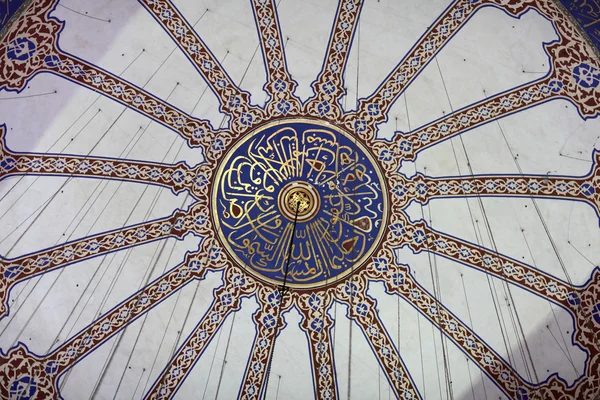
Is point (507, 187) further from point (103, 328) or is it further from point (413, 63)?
point (103, 328)

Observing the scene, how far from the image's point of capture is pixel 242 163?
9.88m

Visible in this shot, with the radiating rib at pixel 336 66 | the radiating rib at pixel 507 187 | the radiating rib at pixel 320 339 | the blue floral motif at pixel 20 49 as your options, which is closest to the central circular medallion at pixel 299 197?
the radiating rib at pixel 336 66

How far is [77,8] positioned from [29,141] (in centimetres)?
188

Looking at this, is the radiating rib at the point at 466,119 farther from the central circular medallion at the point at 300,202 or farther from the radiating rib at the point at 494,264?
the radiating rib at the point at 494,264

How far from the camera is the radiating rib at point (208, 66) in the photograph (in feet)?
29.5

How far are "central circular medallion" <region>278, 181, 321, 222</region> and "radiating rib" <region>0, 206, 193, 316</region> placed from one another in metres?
1.44

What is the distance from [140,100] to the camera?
939 centimetres

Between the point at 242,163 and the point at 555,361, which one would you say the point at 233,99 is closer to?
the point at 242,163

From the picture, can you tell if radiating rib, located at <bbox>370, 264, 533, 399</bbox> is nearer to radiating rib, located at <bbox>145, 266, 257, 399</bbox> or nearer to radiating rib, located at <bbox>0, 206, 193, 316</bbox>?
radiating rib, located at <bbox>145, 266, 257, 399</bbox>

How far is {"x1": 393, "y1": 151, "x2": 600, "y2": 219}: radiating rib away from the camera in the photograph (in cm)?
912

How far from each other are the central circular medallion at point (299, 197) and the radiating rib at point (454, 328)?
135 cm

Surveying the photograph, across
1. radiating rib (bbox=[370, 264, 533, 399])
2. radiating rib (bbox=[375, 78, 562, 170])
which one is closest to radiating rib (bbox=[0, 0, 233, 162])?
radiating rib (bbox=[375, 78, 562, 170])

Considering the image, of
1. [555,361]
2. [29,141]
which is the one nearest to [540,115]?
[555,361]

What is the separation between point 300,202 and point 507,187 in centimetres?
298
